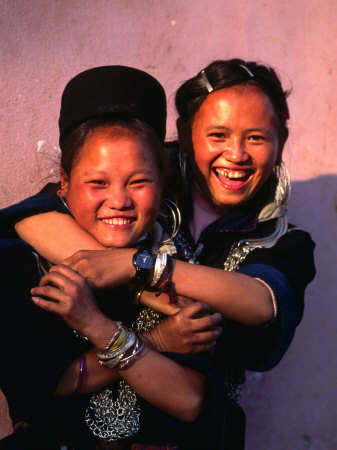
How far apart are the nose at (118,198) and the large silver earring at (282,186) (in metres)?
0.87

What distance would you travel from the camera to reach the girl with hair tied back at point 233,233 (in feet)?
5.95

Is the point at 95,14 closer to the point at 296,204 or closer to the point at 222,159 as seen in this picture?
the point at 222,159

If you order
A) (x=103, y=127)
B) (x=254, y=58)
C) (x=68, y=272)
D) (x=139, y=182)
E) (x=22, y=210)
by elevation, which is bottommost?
(x=68, y=272)

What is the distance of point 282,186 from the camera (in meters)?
2.41

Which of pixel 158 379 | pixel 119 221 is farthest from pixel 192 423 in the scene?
pixel 119 221

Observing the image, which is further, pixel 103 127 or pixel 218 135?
pixel 218 135

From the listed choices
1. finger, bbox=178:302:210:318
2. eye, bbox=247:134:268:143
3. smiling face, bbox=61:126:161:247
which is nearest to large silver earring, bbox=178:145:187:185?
eye, bbox=247:134:268:143

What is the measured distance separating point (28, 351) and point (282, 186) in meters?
1.35

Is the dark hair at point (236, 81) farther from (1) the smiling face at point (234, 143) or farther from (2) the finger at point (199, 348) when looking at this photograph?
(2) the finger at point (199, 348)

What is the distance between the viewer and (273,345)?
77.9 inches

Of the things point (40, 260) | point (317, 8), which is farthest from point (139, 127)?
point (317, 8)

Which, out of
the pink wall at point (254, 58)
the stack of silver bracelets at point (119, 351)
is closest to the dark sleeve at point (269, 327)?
the stack of silver bracelets at point (119, 351)

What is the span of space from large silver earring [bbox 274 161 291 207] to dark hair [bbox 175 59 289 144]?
149mm

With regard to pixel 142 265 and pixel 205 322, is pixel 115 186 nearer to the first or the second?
pixel 142 265
